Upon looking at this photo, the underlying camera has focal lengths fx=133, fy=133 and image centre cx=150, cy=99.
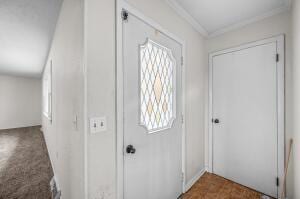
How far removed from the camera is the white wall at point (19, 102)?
19.7 ft

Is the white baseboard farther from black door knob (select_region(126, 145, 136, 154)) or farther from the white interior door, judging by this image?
black door knob (select_region(126, 145, 136, 154))

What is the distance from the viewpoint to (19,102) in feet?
20.9

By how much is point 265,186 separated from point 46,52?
508 centimetres

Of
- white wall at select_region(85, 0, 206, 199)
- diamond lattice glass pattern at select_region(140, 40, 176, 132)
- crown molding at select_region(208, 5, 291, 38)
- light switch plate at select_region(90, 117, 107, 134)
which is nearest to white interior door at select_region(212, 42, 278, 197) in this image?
crown molding at select_region(208, 5, 291, 38)

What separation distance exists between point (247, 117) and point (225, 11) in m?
1.54

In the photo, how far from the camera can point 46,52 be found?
11.0 ft

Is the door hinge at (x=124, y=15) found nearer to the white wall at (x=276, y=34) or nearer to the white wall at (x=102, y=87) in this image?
the white wall at (x=102, y=87)

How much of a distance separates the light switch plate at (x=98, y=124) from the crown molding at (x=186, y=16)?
1557 millimetres

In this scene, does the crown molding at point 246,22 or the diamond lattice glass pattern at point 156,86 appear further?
the crown molding at point 246,22

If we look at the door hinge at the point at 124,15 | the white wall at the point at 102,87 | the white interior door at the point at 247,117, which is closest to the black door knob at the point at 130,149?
the white wall at the point at 102,87

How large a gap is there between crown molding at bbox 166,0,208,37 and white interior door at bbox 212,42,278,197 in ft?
1.69

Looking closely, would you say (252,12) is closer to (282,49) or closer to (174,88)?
(282,49)

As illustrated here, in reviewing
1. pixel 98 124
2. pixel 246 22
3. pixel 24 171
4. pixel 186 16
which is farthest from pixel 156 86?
pixel 24 171

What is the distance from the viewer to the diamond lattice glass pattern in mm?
1343
